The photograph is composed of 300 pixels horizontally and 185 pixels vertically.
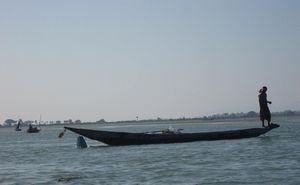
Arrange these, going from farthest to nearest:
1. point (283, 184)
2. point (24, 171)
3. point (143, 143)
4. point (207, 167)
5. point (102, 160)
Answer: point (143, 143), point (102, 160), point (24, 171), point (207, 167), point (283, 184)

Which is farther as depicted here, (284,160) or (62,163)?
(62,163)

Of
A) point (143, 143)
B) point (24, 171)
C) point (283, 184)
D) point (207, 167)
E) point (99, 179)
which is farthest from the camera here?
point (143, 143)

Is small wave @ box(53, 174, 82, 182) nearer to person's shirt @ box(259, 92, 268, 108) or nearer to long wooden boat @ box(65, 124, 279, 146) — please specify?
long wooden boat @ box(65, 124, 279, 146)

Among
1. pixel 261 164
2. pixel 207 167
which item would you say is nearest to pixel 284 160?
pixel 261 164

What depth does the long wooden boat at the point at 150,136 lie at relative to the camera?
123 ft

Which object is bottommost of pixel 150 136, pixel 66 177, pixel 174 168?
pixel 66 177

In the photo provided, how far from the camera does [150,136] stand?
37.6m

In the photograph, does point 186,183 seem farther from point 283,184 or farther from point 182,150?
point 182,150

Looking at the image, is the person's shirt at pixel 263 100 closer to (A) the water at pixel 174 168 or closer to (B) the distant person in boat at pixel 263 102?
(B) the distant person in boat at pixel 263 102

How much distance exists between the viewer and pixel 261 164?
22812mm

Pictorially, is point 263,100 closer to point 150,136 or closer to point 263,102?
point 263,102

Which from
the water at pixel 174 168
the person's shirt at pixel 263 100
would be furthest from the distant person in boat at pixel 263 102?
the water at pixel 174 168

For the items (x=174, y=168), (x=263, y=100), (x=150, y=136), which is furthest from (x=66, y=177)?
(x=263, y=100)

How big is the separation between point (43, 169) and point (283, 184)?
11.9m
